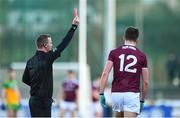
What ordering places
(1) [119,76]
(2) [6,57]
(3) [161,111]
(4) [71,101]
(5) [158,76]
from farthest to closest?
1. (5) [158,76]
2. (2) [6,57]
3. (4) [71,101]
4. (3) [161,111]
5. (1) [119,76]

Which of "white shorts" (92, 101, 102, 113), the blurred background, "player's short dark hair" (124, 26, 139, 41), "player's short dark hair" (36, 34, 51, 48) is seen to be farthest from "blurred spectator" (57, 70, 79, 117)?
"player's short dark hair" (124, 26, 139, 41)

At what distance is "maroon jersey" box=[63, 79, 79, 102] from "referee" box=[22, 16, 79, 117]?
10.7m

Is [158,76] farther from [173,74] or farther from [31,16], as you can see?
[31,16]

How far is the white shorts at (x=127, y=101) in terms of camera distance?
11.7 metres

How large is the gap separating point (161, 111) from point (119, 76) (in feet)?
33.3

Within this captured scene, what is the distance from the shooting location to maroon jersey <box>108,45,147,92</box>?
11758mm

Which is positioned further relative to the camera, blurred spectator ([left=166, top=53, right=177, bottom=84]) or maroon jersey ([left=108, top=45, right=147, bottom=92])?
blurred spectator ([left=166, top=53, right=177, bottom=84])

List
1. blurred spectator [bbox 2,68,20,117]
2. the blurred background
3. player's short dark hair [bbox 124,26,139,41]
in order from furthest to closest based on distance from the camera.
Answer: the blurred background
blurred spectator [bbox 2,68,20,117]
player's short dark hair [bbox 124,26,139,41]

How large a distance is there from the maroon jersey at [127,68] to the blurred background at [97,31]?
2187 centimetres

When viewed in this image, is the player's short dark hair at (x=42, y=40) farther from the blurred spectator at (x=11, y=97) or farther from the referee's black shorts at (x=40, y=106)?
the blurred spectator at (x=11, y=97)

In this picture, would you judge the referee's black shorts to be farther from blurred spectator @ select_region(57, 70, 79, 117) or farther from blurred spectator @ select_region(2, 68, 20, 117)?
blurred spectator @ select_region(2, 68, 20, 117)

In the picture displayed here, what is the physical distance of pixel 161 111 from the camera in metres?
21.8

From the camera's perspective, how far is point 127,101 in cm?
1171

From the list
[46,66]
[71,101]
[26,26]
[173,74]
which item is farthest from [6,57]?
[46,66]
